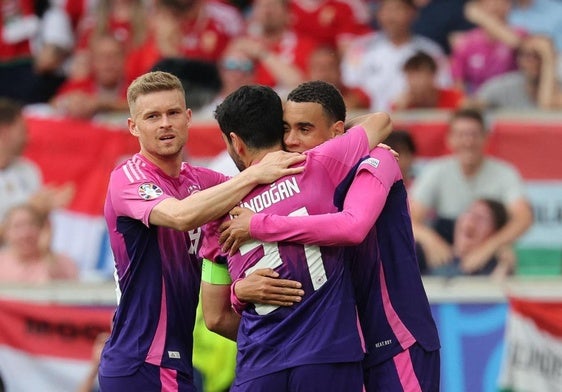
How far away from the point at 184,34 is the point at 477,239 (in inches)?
167

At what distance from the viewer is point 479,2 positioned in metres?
13.2

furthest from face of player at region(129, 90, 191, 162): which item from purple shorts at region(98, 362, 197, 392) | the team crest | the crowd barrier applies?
the crowd barrier

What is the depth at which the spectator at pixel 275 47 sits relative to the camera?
12680 mm

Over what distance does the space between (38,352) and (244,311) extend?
3711mm

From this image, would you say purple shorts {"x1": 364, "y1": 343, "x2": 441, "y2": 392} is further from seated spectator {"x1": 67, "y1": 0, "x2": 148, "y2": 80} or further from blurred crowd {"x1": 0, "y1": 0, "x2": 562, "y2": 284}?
seated spectator {"x1": 67, "y1": 0, "x2": 148, "y2": 80}

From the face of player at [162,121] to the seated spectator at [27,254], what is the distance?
457cm

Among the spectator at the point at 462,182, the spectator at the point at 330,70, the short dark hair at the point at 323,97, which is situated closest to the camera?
the short dark hair at the point at 323,97

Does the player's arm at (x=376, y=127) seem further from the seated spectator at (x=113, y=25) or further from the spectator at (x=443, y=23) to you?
the seated spectator at (x=113, y=25)

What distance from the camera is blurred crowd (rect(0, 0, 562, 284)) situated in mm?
12008

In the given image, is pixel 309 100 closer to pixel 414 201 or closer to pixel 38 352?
pixel 38 352

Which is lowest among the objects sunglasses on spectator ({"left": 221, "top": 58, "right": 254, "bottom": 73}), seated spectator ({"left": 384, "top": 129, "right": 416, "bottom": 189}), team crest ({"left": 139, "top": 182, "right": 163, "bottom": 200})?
team crest ({"left": 139, "top": 182, "right": 163, "bottom": 200})

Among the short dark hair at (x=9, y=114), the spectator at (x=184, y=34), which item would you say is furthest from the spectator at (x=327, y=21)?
the short dark hair at (x=9, y=114)

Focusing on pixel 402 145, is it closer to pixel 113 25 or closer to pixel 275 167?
pixel 275 167

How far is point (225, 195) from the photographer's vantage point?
6.13m
